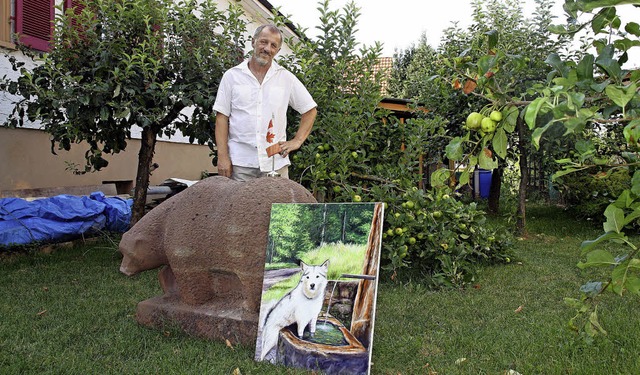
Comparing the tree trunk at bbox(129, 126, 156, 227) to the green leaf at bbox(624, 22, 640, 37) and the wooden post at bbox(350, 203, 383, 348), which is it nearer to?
the wooden post at bbox(350, 203, 383, 348)

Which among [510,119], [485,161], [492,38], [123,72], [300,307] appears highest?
[123,72]

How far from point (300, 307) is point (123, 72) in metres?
3.37

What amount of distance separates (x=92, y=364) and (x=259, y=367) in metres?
0.99

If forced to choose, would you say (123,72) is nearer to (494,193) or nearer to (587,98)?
(587,98)

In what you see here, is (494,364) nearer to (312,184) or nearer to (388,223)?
(388,223)

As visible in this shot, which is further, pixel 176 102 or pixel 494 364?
pixel 176 102

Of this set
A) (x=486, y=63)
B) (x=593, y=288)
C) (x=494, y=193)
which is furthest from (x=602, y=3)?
(x=494, y=193)

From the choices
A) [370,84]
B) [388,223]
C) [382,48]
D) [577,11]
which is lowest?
[388,223]

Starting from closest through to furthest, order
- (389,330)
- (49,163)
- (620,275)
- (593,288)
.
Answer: (620,275), (593,288), (389,330), (49,163)

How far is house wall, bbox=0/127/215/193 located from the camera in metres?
6.66

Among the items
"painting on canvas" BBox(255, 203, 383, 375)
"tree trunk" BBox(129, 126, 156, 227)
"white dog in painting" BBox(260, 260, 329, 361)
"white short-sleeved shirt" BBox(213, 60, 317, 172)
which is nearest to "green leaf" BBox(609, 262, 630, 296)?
"painting on canvas" BBox(255, 203, 383, 375)

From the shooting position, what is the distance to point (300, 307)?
2959 mm

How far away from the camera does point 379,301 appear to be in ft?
14.6

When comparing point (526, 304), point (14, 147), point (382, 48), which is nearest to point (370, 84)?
point (382, 48)
